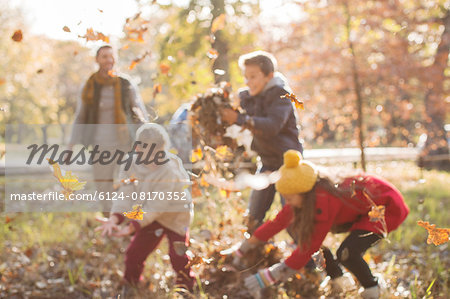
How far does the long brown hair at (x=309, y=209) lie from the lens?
275 cm

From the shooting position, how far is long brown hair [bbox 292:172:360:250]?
275cm

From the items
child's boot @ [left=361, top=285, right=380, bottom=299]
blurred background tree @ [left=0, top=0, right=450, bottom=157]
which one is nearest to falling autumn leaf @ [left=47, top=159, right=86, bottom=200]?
child's boot @ [left=361, top=285, right=380, bottom=299]

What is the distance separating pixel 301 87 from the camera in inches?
360

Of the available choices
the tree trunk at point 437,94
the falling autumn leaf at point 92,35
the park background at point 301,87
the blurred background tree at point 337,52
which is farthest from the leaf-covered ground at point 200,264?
the tree trunk at point 437,94

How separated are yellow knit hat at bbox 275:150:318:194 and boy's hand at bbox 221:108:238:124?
0.52m

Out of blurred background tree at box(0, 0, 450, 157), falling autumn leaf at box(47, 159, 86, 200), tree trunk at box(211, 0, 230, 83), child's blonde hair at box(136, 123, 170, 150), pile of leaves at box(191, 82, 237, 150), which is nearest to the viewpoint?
falling autumn leaf at box(47, 159, 86, 200)

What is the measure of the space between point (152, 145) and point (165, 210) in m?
0.50

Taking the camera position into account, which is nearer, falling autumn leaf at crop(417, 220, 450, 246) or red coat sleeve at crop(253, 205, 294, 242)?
falling autumn leaf at crop(417, 220, 450, 246)

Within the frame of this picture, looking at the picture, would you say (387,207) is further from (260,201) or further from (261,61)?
(261,61)

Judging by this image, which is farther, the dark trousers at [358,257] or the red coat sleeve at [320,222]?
the dark trousers at [358,257]

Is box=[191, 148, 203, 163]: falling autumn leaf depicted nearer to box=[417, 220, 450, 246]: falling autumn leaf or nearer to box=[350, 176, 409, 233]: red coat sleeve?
box=[350, 176, 409, 233]: red coat sleeve

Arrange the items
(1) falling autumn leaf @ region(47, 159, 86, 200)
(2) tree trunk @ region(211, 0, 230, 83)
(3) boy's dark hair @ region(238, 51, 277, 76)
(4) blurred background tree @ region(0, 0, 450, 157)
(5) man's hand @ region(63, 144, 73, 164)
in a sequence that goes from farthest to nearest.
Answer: (4) blurred background tree @ region(0, 0, 450, 157) → (5) man's hand @ region(63, 144, 73, 164) → (2) tree trunk @ region(211, 0, 230, 83) → (3) boy's dark hair @ region(238, 51, 277, 76) → (1) falling autumn leaf @ region(47, 159, 86, 200)

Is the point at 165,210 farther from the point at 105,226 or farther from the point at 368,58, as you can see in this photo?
the point at 368,58

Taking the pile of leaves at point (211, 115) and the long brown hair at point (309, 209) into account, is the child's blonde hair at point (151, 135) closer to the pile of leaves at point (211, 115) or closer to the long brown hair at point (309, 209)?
the pile of leaves at point (211, 115)
